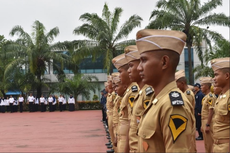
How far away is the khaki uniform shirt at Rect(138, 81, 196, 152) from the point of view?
2.35 m

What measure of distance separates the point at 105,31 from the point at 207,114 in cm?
1688

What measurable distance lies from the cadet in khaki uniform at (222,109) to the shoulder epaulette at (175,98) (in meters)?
2.34

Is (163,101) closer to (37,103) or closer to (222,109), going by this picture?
(222,109)

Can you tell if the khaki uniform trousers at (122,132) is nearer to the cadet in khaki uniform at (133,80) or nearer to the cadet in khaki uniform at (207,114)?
the cadet in khaki uniform at (133,80)

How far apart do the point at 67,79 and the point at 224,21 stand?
14185 mm

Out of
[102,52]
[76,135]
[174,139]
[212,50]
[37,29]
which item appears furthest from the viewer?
[37,29]

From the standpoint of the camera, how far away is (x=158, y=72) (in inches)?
105

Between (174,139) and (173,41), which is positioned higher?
(173,41)

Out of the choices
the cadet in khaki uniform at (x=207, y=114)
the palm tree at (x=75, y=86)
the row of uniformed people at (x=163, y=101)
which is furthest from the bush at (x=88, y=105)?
the row of uniformed people at (x=163, y=101)

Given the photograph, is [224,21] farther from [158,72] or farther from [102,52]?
[158,72]

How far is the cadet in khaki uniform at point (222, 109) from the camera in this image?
467 centimetres

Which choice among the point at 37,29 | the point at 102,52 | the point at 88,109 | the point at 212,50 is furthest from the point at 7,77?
the point at 212,50

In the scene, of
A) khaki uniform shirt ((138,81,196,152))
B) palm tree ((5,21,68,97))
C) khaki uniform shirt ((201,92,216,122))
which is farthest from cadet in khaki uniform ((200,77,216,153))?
palm tree ((5,21,68,97))

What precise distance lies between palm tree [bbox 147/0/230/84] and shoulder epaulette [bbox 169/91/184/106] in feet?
56.0
